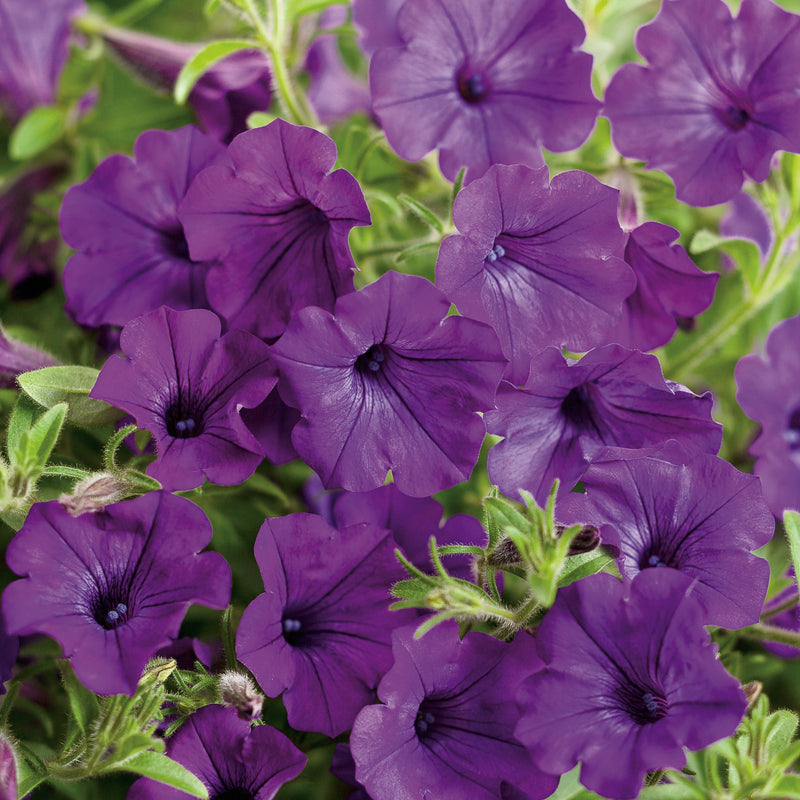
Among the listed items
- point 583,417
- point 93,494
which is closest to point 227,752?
point 93,494

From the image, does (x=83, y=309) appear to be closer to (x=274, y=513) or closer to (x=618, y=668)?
(x=274, y=513)

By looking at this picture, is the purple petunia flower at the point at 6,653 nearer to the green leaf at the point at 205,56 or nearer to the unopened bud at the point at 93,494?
the unopened bud at the point at 93,494

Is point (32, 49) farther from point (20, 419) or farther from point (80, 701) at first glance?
point (80, 701)

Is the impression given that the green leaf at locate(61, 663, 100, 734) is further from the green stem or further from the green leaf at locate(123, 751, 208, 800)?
the green stem

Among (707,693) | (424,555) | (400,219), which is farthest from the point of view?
(400,219)

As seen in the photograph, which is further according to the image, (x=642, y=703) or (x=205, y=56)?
(x=205, y=56)

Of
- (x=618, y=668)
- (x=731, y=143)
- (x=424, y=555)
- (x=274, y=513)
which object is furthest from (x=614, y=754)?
(x=731, y=143)
